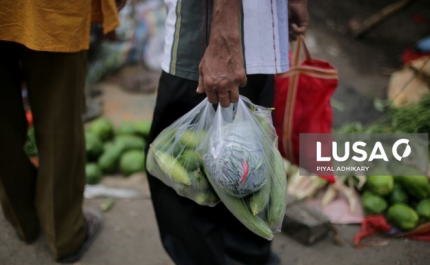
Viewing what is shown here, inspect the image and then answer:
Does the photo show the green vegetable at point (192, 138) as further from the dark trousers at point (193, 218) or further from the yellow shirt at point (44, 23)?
the yellow shirt at point (44, 23)

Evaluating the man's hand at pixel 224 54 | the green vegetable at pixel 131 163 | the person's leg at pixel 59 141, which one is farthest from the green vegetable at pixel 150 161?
the green vegetable at pixel 131 163

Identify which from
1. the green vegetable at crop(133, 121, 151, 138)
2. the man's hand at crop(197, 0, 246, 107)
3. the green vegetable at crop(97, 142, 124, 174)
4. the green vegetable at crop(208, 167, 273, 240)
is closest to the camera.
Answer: the man's hand at crop(197, 0, 246, 107)

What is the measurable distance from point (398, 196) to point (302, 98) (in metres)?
0.76

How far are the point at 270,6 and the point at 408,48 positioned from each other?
3807 mm

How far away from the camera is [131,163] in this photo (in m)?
3.17

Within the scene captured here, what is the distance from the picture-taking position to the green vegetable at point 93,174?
311 centimetres

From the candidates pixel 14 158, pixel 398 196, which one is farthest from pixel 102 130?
pixel 398 196

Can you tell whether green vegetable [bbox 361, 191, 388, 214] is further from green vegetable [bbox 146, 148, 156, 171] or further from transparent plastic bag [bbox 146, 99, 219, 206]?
green vegetable [bbox 146, 148, 156, 171]

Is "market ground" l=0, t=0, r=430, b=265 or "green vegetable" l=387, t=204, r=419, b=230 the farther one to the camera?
"green vegetable" l=387, t=204, r=419, b=230

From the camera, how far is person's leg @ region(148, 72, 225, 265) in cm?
185

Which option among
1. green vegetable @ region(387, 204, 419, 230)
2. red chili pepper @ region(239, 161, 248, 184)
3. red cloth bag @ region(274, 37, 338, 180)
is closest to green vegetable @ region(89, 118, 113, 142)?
red cloth bag @ region(274, 37, 338, 180)

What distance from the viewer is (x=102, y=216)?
2822 mm

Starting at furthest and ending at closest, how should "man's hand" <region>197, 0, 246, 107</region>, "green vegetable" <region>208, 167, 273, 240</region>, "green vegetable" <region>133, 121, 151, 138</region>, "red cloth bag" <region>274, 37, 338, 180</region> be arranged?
"green vegetable" <region>133, 121, 151, 138</region>, "red cloth bag" <region>274, 37, 338, 180</region>, "green vegetable" <region>208, 167, 273, 240</region>, "man's hand" <region>197, 0, 246, 107</region>

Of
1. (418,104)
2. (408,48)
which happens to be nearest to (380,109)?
(418,104)
